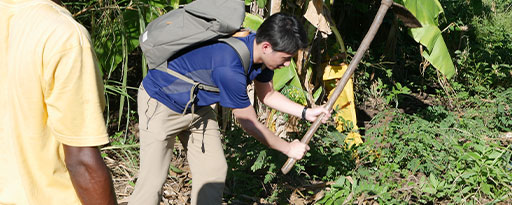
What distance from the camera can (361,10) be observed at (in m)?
6.59

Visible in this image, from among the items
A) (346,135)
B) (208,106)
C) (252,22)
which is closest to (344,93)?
(346,135)

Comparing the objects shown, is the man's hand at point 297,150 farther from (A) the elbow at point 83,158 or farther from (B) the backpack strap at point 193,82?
(A) the elbow at point 83,158

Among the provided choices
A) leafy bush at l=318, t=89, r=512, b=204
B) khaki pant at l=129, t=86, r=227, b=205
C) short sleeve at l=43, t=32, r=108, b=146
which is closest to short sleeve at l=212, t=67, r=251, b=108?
khaki pant at l=129, t=86, r=227, b=205

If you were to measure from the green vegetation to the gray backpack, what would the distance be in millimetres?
1207

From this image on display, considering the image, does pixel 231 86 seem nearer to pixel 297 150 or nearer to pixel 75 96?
pixel 297 150

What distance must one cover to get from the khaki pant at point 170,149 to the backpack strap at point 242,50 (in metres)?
0.48

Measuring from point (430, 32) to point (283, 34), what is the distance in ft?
8.50

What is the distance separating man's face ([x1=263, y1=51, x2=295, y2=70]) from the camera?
3.04 meters

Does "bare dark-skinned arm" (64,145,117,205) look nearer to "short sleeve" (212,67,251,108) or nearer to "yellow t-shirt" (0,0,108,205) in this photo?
"yellow t-shirt" (0,0,108,205)

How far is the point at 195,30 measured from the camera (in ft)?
10.2

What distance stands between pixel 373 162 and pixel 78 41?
358 cm

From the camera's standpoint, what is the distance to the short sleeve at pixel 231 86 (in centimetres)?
297

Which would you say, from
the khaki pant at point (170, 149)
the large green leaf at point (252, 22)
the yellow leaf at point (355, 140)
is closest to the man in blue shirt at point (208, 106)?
the khaki pant at point (170, 149)

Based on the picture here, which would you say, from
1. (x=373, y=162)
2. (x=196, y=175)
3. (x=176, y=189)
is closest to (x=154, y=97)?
(x=196, y=175)
